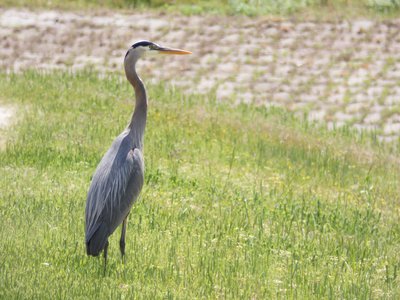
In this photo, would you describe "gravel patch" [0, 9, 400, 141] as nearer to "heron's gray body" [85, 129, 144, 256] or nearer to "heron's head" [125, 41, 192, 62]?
"heron's head" [125, 41, 192, 62]

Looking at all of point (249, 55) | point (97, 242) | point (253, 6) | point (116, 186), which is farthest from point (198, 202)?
point (253, 6)

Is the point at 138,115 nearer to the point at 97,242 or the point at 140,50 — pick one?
the point at 140,50

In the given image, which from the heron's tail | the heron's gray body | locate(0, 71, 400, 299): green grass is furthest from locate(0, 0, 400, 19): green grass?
the heron's tail

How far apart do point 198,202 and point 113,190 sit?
2346 mm

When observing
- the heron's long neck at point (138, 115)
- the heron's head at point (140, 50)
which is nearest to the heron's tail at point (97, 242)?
the heron's long neck at point (138, 115)

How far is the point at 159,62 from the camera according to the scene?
18.7 m

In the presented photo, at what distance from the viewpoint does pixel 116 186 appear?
Answer: 28.5 ft

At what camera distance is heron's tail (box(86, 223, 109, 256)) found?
8242 mm

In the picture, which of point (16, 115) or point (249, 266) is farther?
point (16, 115)

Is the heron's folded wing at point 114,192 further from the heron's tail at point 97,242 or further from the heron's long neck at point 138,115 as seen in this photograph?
the heron's long neck at point 138,115

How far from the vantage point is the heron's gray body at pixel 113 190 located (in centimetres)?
843

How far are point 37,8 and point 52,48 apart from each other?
271cm

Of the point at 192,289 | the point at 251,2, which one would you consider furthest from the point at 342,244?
the point at 251,2

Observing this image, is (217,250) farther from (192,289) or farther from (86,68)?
(86,68)
